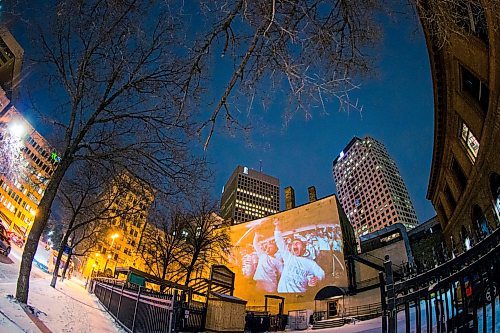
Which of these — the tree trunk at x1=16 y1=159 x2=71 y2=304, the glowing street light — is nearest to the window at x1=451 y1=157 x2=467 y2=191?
the tree trunk at x1=16 y1=159 x2=71 y2=304

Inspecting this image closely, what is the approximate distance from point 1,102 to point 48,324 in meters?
58.7

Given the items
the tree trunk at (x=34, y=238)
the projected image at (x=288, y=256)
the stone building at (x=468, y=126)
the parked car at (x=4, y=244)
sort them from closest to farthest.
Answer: the tree trunk at (x=34, y=238) → the stone building at (x=468, y=126) → the parked car at (x=4, y=244) → the projected image at (x=288, y=256)

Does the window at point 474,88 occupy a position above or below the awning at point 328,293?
above

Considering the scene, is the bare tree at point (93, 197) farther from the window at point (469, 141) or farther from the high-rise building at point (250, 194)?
the high-rise building at point (250, 194)

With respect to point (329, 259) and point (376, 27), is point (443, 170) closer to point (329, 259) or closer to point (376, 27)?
point (329, 259)

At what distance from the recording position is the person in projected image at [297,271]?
29547 millimetres

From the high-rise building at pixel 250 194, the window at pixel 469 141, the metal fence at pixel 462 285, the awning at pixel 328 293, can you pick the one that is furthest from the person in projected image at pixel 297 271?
the high-rise building at pixel 250 194

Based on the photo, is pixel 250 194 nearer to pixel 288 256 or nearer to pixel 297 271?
pixel 288 256

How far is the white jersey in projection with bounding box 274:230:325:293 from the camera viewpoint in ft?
97.4

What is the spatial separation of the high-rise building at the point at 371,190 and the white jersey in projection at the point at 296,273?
92036 millimetres

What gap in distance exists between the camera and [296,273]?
30.8m

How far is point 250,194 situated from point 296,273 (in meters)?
64.5

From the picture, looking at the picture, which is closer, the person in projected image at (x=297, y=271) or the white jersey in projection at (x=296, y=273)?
the person in projected image at (x=297, y=271)

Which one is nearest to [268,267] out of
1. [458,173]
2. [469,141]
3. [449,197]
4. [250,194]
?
[449,197]
